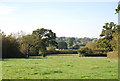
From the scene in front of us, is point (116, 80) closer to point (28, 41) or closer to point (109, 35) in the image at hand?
point (28, 41)

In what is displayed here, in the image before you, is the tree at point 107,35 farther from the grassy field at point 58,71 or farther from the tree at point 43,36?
the grassy field at point 58,71

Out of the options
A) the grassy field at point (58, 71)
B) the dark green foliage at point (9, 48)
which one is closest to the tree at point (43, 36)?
the dark green foliage at point (9, 48)

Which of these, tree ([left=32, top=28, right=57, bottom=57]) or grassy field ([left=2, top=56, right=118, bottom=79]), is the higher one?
tree ([left=32, top=28, right=57, bottom=57])

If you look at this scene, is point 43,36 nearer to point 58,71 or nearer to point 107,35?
point 107,35

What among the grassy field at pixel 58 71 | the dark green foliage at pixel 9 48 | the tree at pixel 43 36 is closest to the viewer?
the grassy field at pixel 58 71

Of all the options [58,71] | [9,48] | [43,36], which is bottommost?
[58,71]

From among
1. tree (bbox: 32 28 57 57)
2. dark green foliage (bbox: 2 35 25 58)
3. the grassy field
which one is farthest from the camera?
tree (bbox: 32 28 57 57)

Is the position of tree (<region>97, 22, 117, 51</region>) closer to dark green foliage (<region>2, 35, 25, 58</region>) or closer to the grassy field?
dark green foliage (<region>2, 35, 25, 58</region>)

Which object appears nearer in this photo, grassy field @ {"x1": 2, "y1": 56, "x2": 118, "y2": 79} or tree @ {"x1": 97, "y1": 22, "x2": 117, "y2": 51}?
grassy field @ {"x1": 2, "y1": 56, "x2": 118, "y2": 79}

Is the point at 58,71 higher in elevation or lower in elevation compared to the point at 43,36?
lower

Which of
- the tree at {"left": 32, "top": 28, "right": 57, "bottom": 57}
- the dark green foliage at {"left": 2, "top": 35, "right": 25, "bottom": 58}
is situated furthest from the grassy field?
the tree at {"left": 32, "top": 28, "right": 57, "bottom": 57}

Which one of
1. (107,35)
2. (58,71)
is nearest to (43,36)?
(107,35)

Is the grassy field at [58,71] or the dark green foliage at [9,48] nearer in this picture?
the grassy field at [58,71]

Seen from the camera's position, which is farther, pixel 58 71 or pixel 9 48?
pixel 9 48
